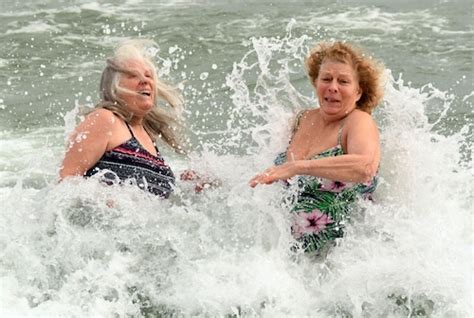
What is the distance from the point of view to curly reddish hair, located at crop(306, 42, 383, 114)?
Result: 5.61 meters

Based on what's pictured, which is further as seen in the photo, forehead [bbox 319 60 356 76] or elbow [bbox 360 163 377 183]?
forehead [bbox 319 60 356 76]

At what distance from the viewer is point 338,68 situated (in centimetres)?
560

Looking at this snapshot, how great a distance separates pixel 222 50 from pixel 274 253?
7914mm

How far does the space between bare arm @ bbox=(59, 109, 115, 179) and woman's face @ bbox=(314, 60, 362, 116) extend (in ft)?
4.17

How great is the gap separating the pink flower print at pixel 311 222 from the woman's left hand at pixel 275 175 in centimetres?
58

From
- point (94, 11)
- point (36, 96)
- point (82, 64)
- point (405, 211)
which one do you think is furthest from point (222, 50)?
point (405, 211)

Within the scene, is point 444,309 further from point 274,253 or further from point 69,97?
point 69,97

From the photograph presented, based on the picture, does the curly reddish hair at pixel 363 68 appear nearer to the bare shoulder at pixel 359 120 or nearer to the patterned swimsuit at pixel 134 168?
the bare shoulder at pixel 359 120

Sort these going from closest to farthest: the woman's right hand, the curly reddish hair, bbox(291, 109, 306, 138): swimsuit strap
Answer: the curly reddish hair → bbox(291, 109, 306, 138): swimsuit strap → the woman's right hand

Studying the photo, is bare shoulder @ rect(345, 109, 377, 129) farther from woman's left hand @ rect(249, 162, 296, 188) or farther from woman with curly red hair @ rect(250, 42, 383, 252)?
woman's left hand @ rect(249, 162, 296, 188)

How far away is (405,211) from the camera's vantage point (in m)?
5.97

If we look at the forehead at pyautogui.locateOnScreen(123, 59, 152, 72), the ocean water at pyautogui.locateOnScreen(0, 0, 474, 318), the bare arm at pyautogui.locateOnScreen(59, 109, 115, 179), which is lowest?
the ocean water at pyautogui.locateOnScreen(0, 0, 474, 318)

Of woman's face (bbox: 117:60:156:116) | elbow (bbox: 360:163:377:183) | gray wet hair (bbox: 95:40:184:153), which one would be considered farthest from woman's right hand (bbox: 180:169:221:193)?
elbow (bbox: 360:163:377:183)

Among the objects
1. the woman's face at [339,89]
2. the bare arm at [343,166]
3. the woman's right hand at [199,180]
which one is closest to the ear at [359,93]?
A: the woman's face at [339,89]
